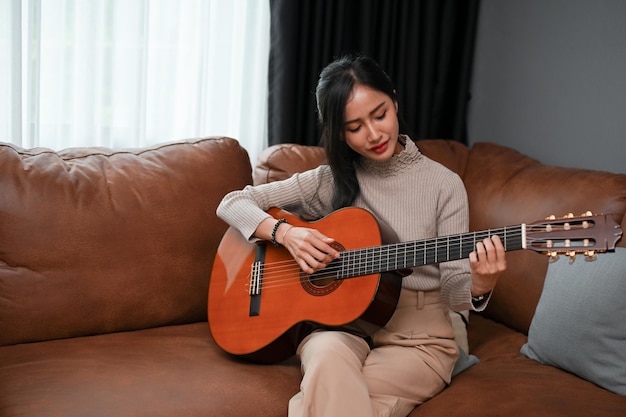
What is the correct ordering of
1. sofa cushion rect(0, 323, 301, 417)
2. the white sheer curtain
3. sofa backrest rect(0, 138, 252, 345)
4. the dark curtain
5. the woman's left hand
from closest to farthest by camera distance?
the woman's left hand
sofa cushion rect(0, 323, 301, 417)
sofa backrest rect(0, 138, 252, 345)
the white sheer curtain
the dark curtain

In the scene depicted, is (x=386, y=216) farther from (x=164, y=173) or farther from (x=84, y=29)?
(x=84, y=29)

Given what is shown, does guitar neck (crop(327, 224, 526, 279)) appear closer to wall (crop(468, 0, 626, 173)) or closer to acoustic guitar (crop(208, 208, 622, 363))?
acoustic guitar (crop(208, 208, 622, 363))

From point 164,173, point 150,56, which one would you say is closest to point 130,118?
point 150,56

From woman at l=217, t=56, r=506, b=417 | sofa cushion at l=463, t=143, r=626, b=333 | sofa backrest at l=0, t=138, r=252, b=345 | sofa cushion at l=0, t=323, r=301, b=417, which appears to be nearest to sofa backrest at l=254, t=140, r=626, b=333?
sofa cushion at l=463, t=143, r=626, b=333

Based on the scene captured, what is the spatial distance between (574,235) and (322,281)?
0.65 meters

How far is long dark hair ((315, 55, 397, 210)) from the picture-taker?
191 cm

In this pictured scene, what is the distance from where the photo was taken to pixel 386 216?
200 cm

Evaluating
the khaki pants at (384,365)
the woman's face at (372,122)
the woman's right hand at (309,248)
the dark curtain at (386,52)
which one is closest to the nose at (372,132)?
the woman's face at (372,122)

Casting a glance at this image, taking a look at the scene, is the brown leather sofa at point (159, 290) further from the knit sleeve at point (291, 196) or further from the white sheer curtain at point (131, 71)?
the white sheer curtain at point (131, 71)

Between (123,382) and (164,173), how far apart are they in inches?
27.3

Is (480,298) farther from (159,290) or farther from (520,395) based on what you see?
(159,290)

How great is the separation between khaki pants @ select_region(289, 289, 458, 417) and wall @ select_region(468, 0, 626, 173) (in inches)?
37.1

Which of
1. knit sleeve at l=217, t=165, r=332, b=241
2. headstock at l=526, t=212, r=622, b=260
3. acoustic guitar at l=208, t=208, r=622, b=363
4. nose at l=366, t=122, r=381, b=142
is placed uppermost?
nose at l=366, t=122, r=381, b=142

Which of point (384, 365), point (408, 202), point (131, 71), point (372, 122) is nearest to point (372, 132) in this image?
point (372, 122)
